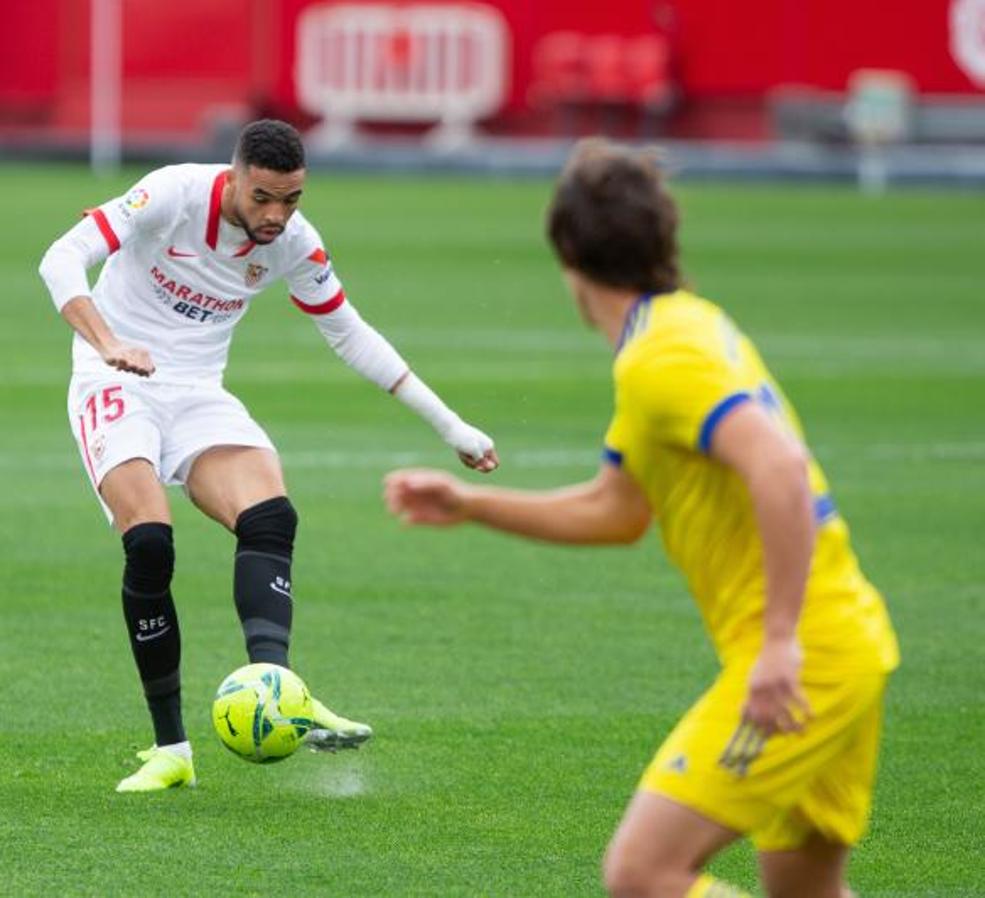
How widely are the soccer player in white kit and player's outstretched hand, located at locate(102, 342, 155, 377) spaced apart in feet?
0.52

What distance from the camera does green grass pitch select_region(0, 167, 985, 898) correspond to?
7531 millimetres

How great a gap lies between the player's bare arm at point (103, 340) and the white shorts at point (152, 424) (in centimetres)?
28

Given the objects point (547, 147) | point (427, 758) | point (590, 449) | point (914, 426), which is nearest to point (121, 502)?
point (427, 758)

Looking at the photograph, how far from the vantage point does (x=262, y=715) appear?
7.86 metres

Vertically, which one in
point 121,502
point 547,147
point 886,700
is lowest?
point 547,147

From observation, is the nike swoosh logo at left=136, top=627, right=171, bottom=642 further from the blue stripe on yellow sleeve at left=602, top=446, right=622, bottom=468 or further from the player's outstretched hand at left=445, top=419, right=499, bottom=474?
the blue stripe on yellow sleeve at left=602, top=446, right=622, bottom=468

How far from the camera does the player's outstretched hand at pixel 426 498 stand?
5254mm

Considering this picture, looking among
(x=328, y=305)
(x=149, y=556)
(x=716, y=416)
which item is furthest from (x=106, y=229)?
(x=716, y=416)

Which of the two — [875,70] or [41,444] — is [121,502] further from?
[875,70]

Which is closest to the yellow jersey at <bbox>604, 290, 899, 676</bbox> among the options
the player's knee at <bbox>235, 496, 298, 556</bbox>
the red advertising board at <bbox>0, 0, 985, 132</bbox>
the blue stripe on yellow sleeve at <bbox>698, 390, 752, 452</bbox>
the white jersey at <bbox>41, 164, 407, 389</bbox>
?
the blue stripe on yellow sleeve at <bbox>698, 390, 752, 452</bbox>

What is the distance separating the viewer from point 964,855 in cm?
756

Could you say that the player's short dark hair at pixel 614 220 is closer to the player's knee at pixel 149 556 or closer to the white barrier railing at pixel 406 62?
the player's knee at pixel 149 556

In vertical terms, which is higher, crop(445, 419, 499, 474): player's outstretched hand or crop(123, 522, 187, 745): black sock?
crop(445, 419, 499, 474): player's outstretched hand

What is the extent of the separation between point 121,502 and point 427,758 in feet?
4.59
